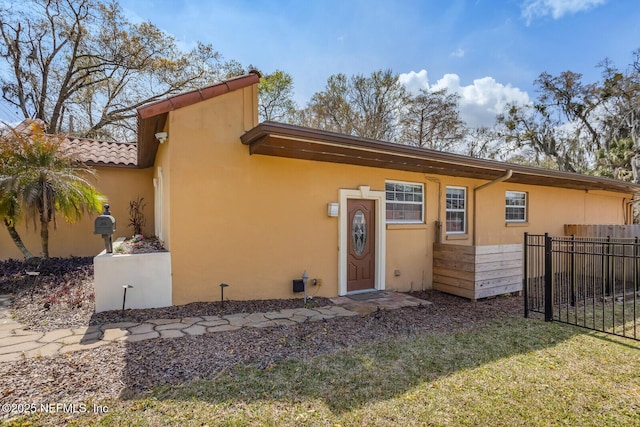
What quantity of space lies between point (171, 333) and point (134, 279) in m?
1.50

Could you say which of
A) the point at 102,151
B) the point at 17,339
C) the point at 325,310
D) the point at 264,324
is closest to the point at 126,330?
the point at 17,339

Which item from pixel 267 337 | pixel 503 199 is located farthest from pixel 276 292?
pixel 503 199

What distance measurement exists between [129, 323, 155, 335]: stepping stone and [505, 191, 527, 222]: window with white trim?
1003 centimetres

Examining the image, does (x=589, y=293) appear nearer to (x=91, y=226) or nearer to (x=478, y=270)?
(x=478, y=270)

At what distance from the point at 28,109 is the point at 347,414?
802 inches

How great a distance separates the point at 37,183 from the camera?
6582 mm

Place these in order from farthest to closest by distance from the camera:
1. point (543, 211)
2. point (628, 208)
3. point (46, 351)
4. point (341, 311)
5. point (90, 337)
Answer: point (628, 208) → point (543, 211) → point (341, 311) → point (90, 337) → point (46, 351)

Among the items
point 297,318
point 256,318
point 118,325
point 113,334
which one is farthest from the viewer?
point 297,318

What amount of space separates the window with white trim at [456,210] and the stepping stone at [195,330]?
6.75 meters

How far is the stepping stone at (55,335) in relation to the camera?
166 inches

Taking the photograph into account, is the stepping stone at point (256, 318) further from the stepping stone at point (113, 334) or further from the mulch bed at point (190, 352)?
the stepping stone at point (113, 334)

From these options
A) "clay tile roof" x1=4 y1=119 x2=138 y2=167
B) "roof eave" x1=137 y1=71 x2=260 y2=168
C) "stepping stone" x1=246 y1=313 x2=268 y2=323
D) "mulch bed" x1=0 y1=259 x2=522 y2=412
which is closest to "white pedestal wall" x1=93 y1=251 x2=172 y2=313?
"mulch bed" x1=0 y1=259 x2=522 y2=412

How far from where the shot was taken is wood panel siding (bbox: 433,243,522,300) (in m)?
7.17

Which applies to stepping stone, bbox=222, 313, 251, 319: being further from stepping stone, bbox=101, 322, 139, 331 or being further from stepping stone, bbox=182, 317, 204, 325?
stepping stone, bbox=101, 322, 139, 331
